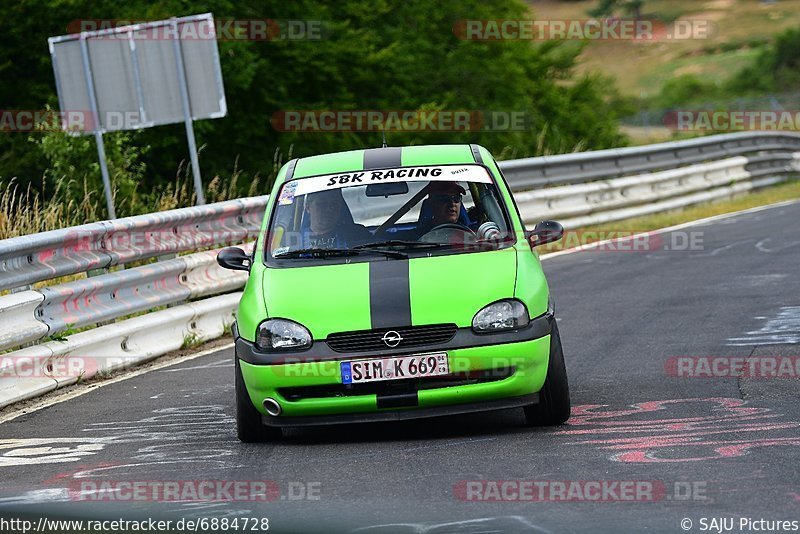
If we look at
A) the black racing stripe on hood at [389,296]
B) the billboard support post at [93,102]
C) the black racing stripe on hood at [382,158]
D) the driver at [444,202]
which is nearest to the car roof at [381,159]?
the black racing stripe on hood at [382,158]

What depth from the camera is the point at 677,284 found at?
1385cm

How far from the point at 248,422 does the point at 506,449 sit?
1.50 m

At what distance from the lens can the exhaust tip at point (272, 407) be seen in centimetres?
764

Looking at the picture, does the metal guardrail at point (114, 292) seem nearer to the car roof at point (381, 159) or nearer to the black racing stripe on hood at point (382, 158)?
the car roof at point (381, 159)

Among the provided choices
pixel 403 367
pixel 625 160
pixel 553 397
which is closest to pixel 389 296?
pixel 403 367

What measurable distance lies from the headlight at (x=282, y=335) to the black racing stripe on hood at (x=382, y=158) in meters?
1.60

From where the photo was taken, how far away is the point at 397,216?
29.2 ft

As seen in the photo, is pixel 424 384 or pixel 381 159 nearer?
pixel 424 384

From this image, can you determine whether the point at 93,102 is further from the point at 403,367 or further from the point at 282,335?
the point at 403,367

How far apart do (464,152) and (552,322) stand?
1802mm

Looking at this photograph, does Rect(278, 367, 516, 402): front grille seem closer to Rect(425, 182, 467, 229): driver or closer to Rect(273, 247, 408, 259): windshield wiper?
Rect(273, 247, 408, 259): windshield wiper

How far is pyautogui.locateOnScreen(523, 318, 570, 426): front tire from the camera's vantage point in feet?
25.2

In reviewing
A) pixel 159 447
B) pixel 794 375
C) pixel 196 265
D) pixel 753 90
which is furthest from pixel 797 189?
pixel 753 90

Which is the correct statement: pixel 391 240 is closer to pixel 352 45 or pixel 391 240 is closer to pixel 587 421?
pixel 587 421
